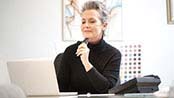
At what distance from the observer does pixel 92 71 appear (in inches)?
72.7

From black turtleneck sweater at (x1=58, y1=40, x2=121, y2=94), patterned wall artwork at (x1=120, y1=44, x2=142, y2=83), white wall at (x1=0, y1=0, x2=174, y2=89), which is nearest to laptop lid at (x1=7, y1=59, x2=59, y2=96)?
black turtleneck sweater at (x1=58, y1=40, x2=121, y2=94)

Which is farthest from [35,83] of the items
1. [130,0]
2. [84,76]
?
[130,0]

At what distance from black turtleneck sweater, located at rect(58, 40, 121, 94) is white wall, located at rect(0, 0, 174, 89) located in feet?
3.42

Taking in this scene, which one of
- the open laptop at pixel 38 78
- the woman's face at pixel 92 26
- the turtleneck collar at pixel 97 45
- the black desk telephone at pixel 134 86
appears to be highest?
the woman's face at pixel 92 26

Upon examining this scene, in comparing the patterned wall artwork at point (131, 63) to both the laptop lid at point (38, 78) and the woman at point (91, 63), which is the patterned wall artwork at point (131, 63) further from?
the laptop lid at point (38, 78)

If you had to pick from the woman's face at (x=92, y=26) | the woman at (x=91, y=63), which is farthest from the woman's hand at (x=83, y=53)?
the woman's face at (x=92, y=26)

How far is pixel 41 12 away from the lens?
3170 mm

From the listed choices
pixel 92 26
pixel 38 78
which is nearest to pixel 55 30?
pixel 92 26

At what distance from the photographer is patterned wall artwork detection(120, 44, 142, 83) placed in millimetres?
2760

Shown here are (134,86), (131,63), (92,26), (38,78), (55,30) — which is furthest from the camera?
(55,30)

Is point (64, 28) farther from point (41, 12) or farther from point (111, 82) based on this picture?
point (111, 82)

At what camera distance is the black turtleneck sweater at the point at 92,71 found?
1871 millimetres

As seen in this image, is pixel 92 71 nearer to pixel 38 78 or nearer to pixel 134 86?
pixel 134 86

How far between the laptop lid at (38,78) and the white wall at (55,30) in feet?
5.51
